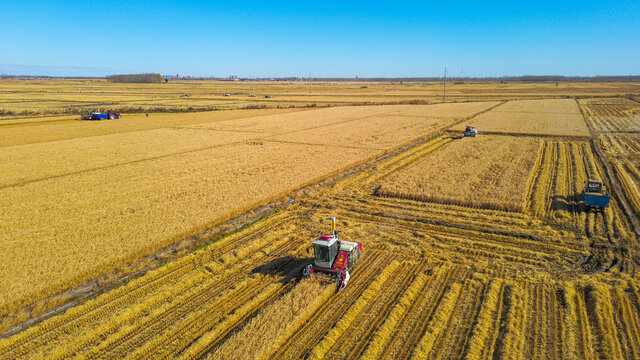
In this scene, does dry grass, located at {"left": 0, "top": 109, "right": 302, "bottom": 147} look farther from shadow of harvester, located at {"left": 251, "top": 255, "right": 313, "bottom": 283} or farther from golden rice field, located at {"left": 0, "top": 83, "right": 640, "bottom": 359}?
shadow of harvester, located at {"left": 251, "top": 255, "right": 313, "bottom": 283}

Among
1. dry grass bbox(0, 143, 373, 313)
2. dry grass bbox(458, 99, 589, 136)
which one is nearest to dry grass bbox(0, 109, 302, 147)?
dry grass bbox(0, 143, 373, 313)

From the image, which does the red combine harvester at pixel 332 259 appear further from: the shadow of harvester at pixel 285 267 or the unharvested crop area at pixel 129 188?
the unharvested crop area at pixel 129 188

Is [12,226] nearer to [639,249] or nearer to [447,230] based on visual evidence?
[447,230]

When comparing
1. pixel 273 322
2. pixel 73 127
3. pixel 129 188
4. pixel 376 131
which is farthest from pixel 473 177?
pixel 73 127

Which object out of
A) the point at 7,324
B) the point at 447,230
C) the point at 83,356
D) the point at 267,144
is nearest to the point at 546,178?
the point at 447,230

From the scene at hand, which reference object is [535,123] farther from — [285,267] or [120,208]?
[120,208]


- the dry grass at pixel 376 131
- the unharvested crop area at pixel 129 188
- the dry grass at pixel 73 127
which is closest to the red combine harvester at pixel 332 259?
the unharvested crop area at pixel 129 188
